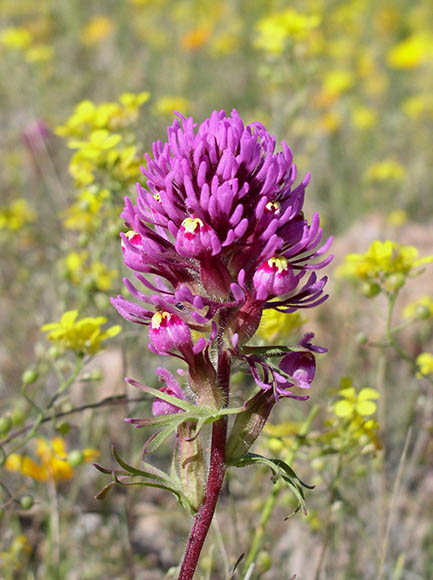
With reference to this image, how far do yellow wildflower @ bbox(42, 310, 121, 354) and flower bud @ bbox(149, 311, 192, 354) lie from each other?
685 millimetres

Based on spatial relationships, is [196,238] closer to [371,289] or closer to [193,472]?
[193,472]

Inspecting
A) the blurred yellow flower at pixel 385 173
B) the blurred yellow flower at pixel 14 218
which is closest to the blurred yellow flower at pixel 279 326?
the blurred yellow flower at pixel 14 218

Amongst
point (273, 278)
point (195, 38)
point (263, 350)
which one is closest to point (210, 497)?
point (263, 350)

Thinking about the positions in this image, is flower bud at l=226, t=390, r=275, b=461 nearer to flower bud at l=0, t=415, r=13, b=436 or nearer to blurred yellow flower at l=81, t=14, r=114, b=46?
flower bud at l=0, t=415, r=13, b=436

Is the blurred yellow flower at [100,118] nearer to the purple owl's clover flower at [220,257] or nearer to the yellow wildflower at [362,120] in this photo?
the purple owl's clover flower at [220,257]

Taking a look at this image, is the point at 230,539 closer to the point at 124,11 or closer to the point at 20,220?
the point at 20,220

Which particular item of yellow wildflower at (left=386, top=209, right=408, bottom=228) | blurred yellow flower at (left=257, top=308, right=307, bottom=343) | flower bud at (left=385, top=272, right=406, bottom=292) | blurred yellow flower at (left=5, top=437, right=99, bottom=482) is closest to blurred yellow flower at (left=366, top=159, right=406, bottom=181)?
yellow wildflower at (left=386, top=209, right=408, bottom=228)

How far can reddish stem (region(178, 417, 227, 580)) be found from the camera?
1.88 meters

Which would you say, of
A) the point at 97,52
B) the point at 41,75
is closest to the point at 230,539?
the point at 41,75

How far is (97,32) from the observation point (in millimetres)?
8641

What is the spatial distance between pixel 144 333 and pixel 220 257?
1277mm

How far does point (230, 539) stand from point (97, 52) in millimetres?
7591

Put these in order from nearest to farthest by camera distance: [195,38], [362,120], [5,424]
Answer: [5,424]
[362,120]
[195,38]

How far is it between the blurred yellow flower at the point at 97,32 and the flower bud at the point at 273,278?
25.4ft
